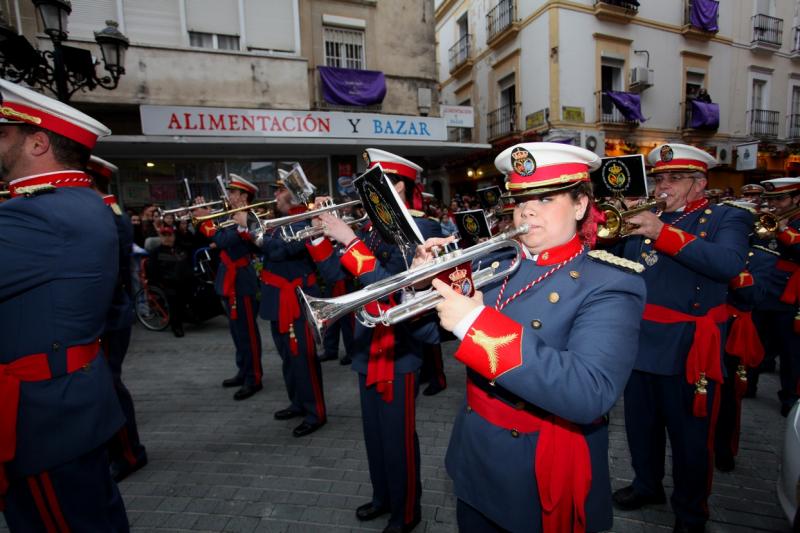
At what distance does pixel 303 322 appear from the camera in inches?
172

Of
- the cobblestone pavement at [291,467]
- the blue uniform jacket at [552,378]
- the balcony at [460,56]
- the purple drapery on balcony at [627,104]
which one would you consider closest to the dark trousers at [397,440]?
the cobblestone pavement at [291,467]

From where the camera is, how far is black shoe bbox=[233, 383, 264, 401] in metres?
5.14

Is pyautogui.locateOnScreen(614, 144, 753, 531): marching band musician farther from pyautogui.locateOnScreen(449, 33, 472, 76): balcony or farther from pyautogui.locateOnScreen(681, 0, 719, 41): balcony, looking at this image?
pyautogui.locateOnScreen(449, 33, 472, 76): balcony

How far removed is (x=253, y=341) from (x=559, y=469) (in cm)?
434

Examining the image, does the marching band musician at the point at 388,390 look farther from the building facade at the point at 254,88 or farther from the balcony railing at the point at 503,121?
the balcony railing at the point at 503,121

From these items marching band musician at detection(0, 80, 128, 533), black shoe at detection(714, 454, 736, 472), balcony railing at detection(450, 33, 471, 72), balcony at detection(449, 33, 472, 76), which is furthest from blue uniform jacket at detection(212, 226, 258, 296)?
balcony railing at detection(450, 33, 471, 72)

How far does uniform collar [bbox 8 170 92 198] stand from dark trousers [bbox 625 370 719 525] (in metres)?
3.60

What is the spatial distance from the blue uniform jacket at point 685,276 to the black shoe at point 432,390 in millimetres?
2761

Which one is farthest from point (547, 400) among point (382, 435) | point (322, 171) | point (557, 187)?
point (322, 171)

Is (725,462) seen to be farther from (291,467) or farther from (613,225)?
(291,467)

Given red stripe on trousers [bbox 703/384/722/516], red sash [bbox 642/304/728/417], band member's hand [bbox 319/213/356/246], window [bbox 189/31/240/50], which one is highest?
window [bbox 189/31/240/50]

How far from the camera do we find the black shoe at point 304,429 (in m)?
4.23

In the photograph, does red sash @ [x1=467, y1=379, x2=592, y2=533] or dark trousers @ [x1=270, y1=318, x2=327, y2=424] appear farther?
dark trousers @ [x1=270, y1=318, x2=327, y2=424]

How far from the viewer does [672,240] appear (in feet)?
8.61
